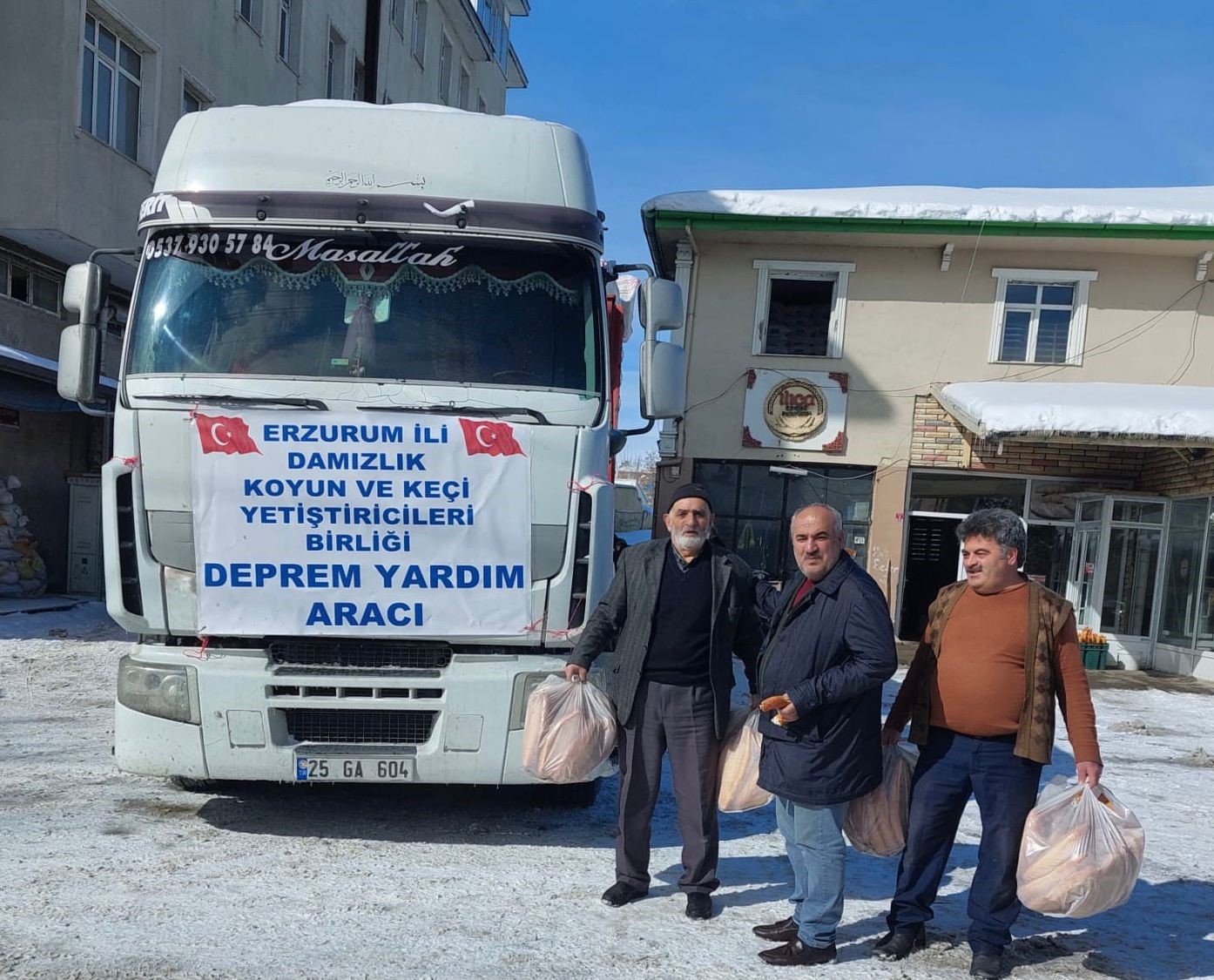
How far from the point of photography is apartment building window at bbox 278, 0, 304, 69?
791 inches

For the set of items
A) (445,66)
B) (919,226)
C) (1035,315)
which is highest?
(445,66)

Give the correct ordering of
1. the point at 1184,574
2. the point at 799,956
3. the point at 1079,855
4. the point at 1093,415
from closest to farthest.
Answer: the point at 1079,855, the point at 799,956, the point at 1093,415, the point at 1184,574

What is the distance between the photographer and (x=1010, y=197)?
1591cm

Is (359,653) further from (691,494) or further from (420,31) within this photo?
(420,31)

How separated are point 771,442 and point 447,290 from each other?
35.0ft

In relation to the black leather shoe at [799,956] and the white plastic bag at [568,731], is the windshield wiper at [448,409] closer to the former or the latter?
the white plastic bag at [568,731]

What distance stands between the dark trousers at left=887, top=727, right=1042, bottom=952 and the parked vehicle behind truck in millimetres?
1691

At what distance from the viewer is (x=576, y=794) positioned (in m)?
5.66

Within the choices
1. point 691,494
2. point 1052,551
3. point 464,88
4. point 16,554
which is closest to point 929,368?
point 1052,551

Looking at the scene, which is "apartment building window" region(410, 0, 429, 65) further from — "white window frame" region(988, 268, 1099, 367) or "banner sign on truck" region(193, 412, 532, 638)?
"banner sign on truck" region(193, 412, 532, 638)

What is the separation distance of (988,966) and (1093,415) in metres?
10.6

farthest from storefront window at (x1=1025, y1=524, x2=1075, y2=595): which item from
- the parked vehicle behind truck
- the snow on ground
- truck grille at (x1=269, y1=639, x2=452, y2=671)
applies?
truck grille at (x1=269, y1=639, x2=452, y2=671)

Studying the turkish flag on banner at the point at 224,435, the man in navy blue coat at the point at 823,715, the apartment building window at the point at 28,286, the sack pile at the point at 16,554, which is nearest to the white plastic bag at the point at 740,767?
the man in navy blue coat at the point at 823,715

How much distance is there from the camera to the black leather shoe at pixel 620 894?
430 centimetres
